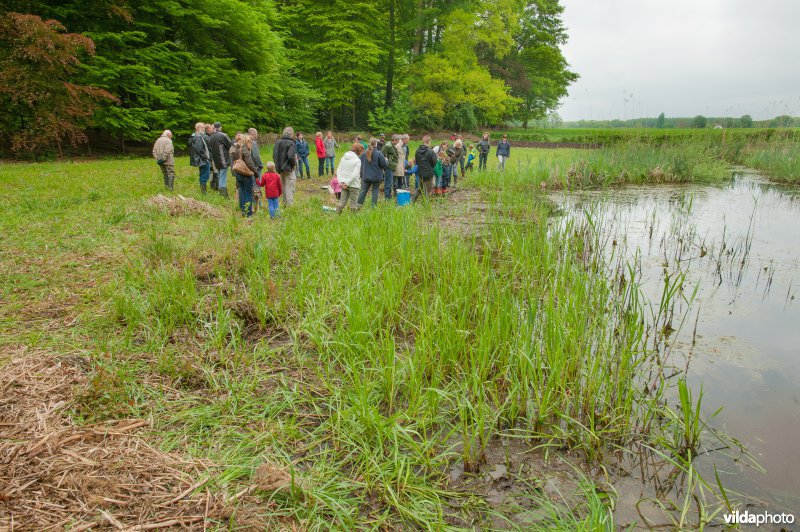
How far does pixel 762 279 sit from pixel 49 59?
19095 millimetres

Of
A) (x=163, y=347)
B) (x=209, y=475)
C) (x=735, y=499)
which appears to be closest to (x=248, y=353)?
(x=163, y=347)

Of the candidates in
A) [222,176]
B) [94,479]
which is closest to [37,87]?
[222,176]

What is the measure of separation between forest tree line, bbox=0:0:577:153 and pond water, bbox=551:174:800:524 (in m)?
17.6

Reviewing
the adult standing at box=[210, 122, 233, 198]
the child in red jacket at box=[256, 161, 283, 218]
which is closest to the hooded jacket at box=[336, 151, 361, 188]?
Answer: the child in red jacket at box=[256, 161, 283, 218]

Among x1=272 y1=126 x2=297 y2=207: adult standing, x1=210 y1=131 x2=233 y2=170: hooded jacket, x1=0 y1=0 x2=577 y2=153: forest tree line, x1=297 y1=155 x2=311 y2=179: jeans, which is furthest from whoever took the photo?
x1=0 y1=0 x2=577 y2=153: forest tree line

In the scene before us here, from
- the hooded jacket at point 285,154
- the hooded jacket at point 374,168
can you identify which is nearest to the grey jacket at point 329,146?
the hooded jacket at point 285,154

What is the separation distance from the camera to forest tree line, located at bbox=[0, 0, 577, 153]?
15.1 metres

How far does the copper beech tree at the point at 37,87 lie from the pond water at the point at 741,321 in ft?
55.5

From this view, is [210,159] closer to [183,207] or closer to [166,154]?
[166,154]

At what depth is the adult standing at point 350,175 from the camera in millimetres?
8609

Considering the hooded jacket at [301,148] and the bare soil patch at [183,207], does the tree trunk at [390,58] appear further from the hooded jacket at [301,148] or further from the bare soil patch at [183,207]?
the bare soil patch at [183,207]

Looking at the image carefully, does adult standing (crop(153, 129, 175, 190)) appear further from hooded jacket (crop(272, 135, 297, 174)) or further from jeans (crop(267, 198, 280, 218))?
jeans (crop(267, 198, 280, 218))

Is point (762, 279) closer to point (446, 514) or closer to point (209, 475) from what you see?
point (446, 514)

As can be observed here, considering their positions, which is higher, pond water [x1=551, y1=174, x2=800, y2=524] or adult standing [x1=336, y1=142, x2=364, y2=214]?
adult standing [x1=336, y1=142, x2=364, y2=214]
